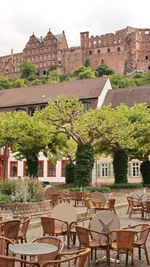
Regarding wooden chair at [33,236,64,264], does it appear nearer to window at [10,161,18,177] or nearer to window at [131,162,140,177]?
window at [131,162,140,177]

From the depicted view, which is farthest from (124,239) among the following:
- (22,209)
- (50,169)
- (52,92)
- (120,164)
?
(52,92)

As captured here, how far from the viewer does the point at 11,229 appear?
8016 mm

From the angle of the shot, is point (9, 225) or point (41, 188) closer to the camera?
point (9, 225)

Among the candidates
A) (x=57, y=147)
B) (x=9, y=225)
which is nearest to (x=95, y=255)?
(x=9, y=225)

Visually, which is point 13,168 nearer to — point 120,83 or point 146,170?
point 146,170

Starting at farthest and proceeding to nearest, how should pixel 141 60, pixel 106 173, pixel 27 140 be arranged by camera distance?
pixel 141 60 < pixel 106 173 < pixel 27 140

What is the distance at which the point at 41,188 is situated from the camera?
48.4ft

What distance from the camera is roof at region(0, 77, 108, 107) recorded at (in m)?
42.6

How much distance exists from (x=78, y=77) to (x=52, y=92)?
6440 cm

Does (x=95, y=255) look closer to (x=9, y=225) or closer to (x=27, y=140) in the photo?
(x=9, y=225)

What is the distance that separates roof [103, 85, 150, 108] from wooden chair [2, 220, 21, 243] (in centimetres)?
3339

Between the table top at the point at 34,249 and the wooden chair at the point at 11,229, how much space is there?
1821 mm

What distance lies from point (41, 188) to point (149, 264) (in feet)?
25.1

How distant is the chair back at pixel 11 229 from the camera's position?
7.88m
